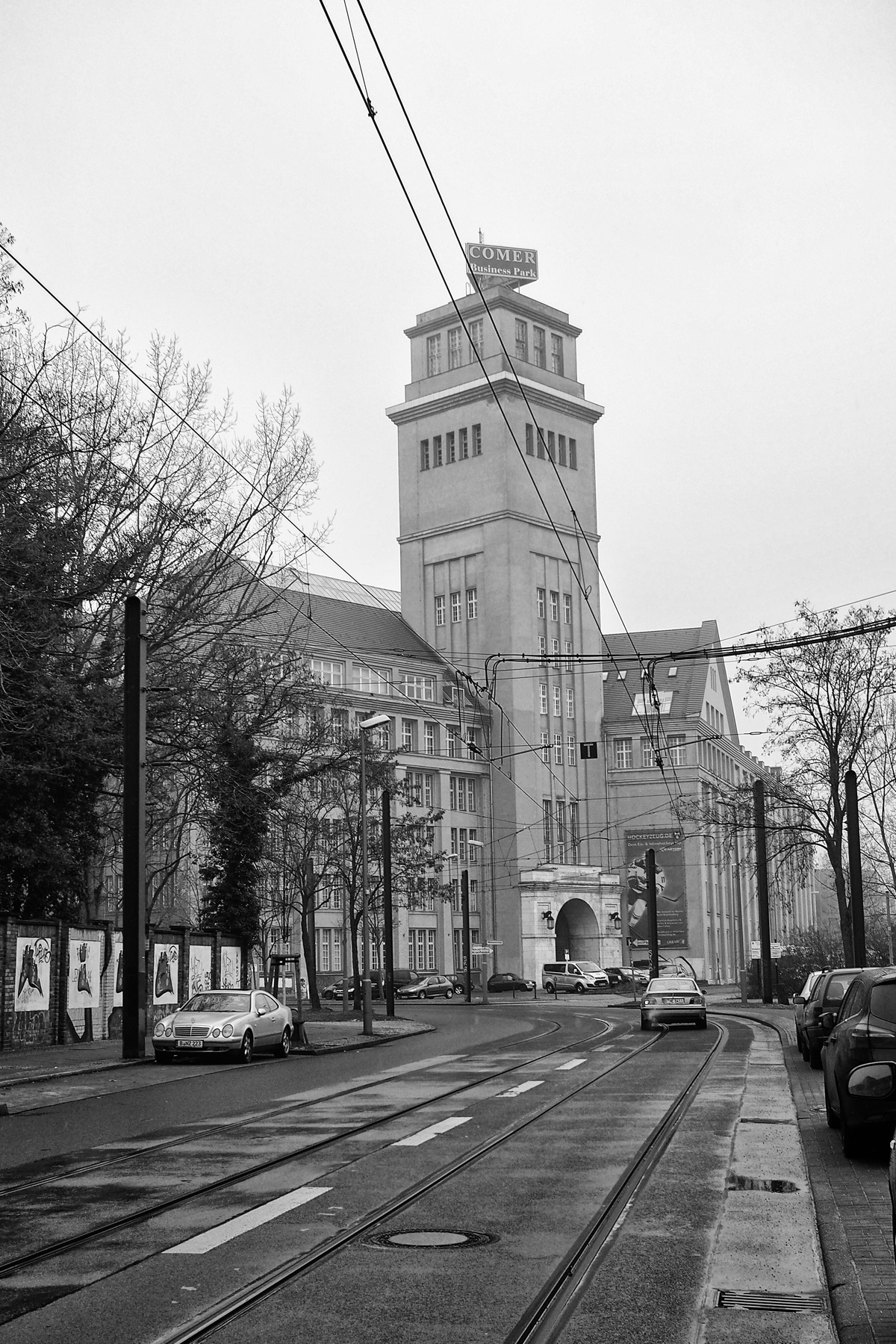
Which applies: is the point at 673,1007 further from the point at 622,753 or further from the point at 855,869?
the point at 622,753

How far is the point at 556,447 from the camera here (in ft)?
310

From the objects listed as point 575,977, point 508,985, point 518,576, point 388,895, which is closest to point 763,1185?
point 388,895

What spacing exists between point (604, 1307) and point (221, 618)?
30.1 metres

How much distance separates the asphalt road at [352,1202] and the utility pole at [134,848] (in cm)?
423

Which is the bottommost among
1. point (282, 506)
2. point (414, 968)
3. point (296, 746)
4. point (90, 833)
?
point (414, 968)

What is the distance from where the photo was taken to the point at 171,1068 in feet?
78.4

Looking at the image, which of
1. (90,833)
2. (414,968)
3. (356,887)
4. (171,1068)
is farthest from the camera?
(414,968)

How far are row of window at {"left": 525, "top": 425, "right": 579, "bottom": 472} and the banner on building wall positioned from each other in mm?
23941

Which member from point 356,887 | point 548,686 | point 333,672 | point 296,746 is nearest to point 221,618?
point 296,746

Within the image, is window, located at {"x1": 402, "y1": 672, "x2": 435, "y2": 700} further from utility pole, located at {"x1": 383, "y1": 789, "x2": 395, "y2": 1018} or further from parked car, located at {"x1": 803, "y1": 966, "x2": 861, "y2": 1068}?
parked car, located at {"x1": 803, "y1": 966, "x2": 861, "y2": 1068}

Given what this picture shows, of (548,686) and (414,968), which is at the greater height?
(548,686)

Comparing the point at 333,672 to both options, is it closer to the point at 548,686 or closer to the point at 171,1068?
the point at 548,686

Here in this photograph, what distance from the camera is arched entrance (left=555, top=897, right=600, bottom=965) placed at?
94875 mm

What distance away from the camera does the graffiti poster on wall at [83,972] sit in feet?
95.9
